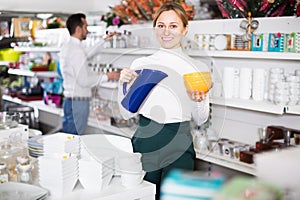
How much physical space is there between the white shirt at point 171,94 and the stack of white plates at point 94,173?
7.5 inches

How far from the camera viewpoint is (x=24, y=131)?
2186 mm

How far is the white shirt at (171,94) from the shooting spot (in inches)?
55.1

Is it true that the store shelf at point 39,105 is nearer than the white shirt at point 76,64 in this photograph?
No

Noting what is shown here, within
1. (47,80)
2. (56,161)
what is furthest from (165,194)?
(47,80)

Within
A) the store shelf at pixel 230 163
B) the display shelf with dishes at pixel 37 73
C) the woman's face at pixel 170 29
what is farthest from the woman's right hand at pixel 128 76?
the display shelf with dishes at pixel 37 73

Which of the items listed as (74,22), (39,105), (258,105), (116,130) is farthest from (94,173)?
(39,105)

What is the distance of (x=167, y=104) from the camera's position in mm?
1503

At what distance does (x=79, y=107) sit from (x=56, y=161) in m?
2.29

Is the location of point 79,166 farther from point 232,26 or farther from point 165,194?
point 232,26

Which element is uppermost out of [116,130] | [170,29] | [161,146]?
[170,29]

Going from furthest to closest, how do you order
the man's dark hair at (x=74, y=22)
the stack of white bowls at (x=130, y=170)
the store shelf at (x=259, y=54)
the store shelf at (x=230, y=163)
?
1. the man's dark hair at (x=74, y=22)
2. the store shelf at (x=230, y=163)
3. the store shelf at (x=259, y=54)
4. the stack of white bowls at (x=130, y=170)

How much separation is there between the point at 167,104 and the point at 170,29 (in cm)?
25

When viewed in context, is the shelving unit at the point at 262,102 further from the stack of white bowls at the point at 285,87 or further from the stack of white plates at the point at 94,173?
the stack of white plates at the point at 94,173

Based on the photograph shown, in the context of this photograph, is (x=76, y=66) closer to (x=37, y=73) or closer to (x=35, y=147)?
(x=37, y=73)
